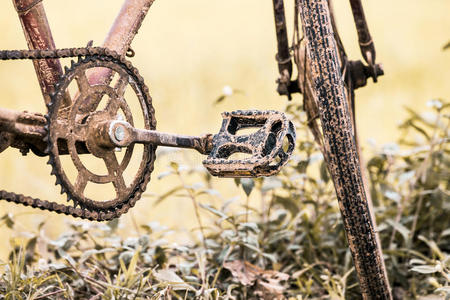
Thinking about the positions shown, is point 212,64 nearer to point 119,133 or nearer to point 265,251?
point 265,251

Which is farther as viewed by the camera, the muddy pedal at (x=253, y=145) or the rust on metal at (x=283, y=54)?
the rust on metal at (x=283, y=54)

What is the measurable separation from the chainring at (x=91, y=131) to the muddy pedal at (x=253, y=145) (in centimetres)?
14

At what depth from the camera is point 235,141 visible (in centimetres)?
128

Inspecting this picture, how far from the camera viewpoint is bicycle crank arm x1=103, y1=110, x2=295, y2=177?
1.19m

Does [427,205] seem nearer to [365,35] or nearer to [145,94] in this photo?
[365,35]

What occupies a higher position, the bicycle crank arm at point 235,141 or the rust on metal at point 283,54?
the rust on metal at point 283,54

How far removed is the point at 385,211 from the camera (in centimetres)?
210

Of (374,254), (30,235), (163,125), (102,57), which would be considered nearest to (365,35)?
(374,254)

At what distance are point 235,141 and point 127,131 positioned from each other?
0.22 m

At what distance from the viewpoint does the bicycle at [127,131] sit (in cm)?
109

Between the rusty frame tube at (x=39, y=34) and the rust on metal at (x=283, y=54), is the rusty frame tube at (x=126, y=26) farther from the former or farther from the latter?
the rust on metal at (x=283, y=54)

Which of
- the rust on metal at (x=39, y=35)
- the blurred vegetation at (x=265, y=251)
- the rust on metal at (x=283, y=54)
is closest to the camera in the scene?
the rust on metal at (x=39, y=35)

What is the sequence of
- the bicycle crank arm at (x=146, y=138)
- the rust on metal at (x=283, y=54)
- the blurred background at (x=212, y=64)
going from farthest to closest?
the blurred background at (x=212, y=64), the rust on metal at (x=283, y=54), the bicycle crank arm at (x=146, y=138)

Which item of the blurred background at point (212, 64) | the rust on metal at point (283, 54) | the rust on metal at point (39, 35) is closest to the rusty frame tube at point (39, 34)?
the rust on metal at point (39, 35)
